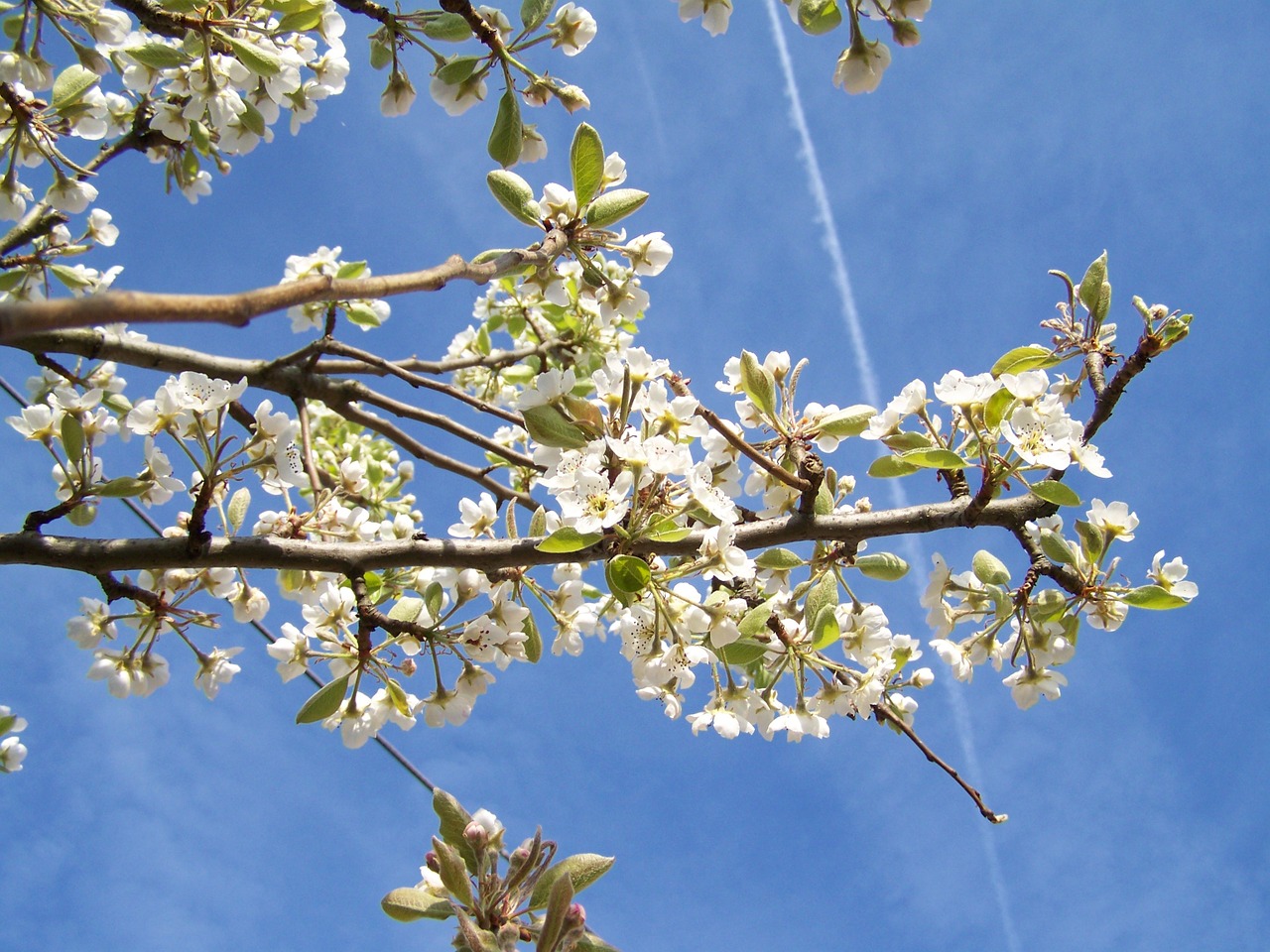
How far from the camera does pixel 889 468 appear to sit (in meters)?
2.06

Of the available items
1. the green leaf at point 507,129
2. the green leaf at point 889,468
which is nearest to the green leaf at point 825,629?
the green leaf at point 889,468

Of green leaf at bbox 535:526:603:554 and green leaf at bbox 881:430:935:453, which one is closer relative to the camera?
green leaf at bbox 535:526:603:554

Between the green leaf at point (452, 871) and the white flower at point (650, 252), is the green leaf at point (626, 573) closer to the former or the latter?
the green leaf at point (452, 871)

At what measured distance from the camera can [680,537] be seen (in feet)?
5.72

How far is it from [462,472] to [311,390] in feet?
2.32

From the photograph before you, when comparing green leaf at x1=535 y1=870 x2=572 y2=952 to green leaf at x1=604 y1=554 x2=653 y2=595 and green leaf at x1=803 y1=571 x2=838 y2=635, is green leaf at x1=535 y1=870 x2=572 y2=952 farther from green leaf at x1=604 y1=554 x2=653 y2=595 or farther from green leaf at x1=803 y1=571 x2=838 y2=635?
green leaf at x1=803 y1=571 x2=838 y2=635

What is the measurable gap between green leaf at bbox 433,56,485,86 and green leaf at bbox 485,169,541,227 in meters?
0.52

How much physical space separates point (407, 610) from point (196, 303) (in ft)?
4.89

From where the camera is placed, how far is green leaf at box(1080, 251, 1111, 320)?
7.25 feet

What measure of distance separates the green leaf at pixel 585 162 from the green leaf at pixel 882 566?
123cm

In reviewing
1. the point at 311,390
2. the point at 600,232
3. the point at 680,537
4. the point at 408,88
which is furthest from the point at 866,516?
the point at 311,390

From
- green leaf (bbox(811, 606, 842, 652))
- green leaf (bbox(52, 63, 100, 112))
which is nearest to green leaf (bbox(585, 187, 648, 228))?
green leaf (bbox(811, 606, 842, 652))

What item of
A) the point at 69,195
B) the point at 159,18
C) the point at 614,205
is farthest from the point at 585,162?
the point at 69,195

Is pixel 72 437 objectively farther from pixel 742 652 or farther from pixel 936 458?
pixel 936 458
